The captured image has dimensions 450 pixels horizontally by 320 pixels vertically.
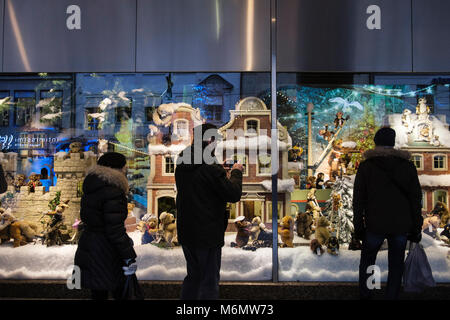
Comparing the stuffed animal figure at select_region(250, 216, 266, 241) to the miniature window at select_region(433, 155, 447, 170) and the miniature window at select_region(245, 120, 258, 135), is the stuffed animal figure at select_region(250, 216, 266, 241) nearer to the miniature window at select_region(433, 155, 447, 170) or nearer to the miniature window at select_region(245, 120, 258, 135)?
the miniature window at select_region(245, 120, 258, 135)

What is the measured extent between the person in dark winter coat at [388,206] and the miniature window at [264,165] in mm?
1337

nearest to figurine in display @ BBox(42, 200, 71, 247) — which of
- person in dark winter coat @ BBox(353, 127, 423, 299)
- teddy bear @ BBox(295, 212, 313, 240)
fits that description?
teddy bear @ BBox(295, 212, 313, 240)

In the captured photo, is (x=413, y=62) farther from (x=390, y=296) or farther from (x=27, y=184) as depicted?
(x=27, y=184)

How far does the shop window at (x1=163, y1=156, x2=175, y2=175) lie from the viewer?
515 centimetres

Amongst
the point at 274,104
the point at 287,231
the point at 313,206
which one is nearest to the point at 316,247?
the point at 287,231

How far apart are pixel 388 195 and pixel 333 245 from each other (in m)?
1.41

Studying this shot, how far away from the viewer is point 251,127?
507 cm

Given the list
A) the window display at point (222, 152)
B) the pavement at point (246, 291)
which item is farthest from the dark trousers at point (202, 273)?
the window display at point (222, 152)

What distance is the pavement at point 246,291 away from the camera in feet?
15.4

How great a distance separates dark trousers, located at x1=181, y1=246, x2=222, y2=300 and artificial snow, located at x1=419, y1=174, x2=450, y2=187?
3035 mm

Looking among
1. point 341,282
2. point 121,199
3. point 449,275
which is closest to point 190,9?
point 121,199

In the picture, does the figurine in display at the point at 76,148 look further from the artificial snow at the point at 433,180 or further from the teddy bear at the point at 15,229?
the artificial snow at the point at 433,180
